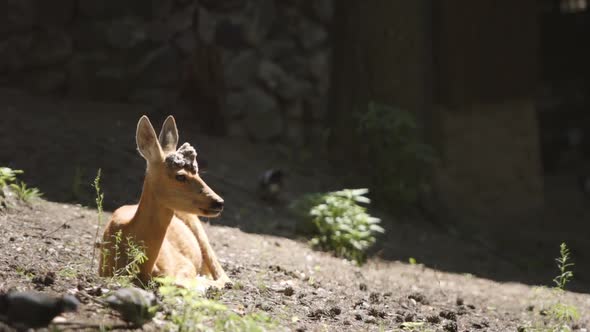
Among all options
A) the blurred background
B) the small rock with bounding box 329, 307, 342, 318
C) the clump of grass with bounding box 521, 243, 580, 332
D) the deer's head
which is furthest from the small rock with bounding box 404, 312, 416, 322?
the blurred background

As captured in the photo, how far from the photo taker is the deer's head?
5.25m

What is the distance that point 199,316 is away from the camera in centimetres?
436

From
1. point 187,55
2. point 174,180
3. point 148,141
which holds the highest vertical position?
point 187,55

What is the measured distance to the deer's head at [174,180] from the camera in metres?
5.25

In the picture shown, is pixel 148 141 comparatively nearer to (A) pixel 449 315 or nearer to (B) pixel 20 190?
(B) pixel 20 190

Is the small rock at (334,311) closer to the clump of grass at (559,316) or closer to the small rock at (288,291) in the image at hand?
the small rock at (288,291)

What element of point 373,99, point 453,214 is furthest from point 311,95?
point 453,214

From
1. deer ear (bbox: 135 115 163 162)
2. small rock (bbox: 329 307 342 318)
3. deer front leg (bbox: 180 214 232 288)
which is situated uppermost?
deer ear (bbox: 135 115 163 162)

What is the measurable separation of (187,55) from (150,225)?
5218mm

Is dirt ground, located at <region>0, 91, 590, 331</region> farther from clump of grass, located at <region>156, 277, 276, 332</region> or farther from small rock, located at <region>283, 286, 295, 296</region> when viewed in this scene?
clump of grass, located at <region>156, 277, 276, 332</region>

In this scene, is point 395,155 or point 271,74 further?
point 271,74

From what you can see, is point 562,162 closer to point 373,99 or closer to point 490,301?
point 373,99

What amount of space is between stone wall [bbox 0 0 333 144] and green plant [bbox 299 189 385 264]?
8.66 ft

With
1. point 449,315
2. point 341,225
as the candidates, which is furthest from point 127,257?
point 341,225
